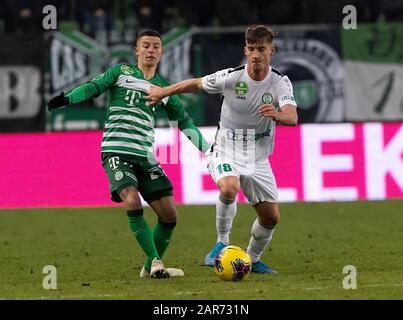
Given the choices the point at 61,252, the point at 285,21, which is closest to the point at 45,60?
the point at 285,21

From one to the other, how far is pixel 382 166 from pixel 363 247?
5424 millimetres

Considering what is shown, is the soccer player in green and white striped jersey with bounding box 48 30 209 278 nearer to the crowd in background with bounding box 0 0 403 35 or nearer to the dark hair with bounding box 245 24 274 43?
the dark hair with bounding box 245 24 274 43

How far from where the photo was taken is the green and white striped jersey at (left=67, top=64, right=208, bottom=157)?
10297mm

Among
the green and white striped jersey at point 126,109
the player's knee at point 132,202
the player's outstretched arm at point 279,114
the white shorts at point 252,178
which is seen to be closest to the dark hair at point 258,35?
the player's outstretched arm at point 279,114

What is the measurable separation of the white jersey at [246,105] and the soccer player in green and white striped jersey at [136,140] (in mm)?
609

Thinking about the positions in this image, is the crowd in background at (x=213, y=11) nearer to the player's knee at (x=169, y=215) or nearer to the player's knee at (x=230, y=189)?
the player's knee at (x=169, y=215)

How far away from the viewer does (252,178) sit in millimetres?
10359

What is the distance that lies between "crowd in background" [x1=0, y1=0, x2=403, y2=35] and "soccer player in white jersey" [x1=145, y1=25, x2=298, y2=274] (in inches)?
438

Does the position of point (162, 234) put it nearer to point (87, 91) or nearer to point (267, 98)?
point (87, 91)

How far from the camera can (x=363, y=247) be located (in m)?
12.7

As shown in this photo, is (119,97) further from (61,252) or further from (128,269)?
(61,252)

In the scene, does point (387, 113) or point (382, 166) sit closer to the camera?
point (382, 166)

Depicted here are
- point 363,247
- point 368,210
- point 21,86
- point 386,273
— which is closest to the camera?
A: point 386,273

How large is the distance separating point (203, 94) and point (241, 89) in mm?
10740
